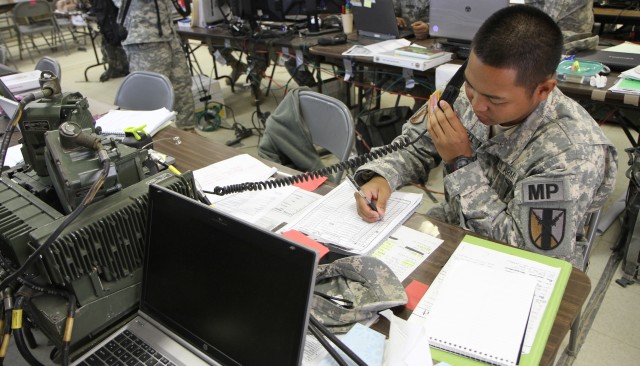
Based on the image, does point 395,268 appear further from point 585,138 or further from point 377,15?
point 377,15

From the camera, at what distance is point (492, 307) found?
2.86 ft

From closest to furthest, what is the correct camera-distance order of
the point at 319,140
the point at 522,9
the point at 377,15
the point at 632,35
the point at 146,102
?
the point at 522,9 < the point at 319,140 < the point at 146,102 < the point at 377,15 < the point at 632,35

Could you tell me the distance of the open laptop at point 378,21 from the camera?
2.92 metres

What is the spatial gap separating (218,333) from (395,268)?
45 centimetres

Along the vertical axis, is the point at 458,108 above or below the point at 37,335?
above

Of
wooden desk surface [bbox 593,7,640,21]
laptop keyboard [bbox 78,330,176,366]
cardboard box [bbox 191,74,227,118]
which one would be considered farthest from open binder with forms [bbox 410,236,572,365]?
wooden desk surface [bbox 593,7,640,21]

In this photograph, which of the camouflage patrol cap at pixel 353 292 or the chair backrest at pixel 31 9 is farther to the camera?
the chair backrest at pixel 31 9

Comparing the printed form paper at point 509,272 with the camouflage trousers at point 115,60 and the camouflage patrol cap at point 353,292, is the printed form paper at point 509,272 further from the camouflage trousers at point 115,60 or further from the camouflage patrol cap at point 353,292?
the camouflage trousers at point 115,60

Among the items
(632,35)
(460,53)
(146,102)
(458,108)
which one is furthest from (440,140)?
(632,35)

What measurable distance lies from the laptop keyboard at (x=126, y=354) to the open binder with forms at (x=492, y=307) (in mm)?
497

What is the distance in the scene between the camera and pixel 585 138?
43.4 inches

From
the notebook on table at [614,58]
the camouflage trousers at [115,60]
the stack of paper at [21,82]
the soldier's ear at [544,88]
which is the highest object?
the soldier's ear at [544,88]

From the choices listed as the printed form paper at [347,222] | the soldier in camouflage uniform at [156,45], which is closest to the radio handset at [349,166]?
the printed form paper at [347,222]

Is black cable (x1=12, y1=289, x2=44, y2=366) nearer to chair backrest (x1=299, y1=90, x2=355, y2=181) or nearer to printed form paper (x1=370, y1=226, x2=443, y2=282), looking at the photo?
printed form paper (x1=370, y1=226, x2=443, y2=282)
